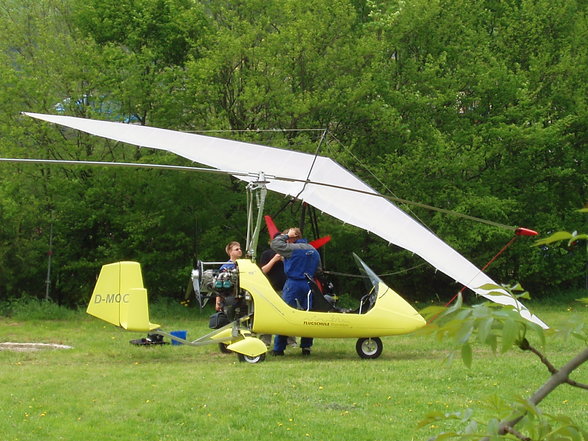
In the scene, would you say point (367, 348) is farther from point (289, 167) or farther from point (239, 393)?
point (239, 393)

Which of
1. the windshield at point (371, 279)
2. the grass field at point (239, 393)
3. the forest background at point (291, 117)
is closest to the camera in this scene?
the grass field at point (239, 393)

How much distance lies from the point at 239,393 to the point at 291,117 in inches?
435

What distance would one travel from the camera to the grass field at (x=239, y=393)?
23.1 ft

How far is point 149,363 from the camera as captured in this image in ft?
34.8

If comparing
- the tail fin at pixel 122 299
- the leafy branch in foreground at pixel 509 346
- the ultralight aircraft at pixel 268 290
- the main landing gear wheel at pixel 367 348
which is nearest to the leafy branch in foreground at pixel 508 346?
the leafy branch in foreground at pixel 509 346

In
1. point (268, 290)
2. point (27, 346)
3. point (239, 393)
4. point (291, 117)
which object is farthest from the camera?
point (291, 117)

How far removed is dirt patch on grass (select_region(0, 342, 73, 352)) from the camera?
39.3 ft

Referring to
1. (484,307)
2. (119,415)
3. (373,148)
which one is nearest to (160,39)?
(373,148)

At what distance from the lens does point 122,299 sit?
10.8 m

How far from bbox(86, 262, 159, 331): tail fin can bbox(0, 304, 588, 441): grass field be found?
1.66 feet

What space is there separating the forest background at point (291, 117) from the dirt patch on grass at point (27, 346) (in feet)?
15.3

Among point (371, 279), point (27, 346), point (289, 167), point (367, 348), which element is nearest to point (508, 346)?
point (367, 348)

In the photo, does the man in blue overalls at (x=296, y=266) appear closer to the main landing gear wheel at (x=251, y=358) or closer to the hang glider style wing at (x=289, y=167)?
the main landing gear wheel at (x=251, y=358)

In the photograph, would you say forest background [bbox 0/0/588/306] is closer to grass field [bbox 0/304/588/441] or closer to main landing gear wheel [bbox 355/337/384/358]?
main landing gear wheel [bbox 355/337/384/358]
